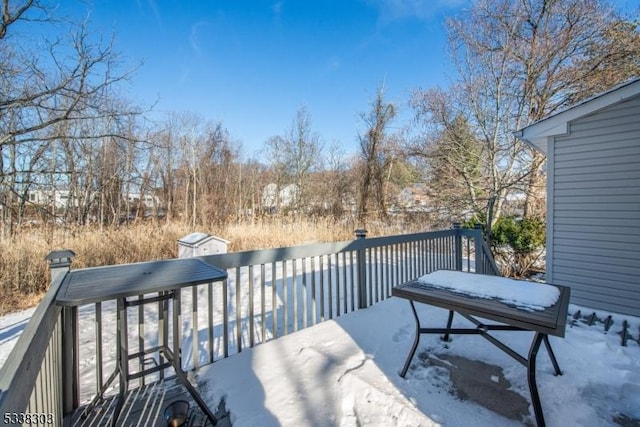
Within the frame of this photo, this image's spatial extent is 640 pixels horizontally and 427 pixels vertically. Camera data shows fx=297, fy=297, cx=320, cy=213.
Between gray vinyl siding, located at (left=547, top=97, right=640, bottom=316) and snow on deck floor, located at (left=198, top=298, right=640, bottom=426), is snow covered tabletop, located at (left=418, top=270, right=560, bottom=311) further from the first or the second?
gray vinyl siding, located at (left=547, top=97, right=640, bottom=316)

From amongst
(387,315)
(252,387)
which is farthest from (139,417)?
(387,315)

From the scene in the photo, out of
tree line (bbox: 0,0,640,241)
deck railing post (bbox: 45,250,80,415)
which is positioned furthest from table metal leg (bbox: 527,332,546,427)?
tree line (bbox: 0,0,640,241)

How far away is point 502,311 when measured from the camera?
1.71m

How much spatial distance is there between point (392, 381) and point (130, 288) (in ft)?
5.71

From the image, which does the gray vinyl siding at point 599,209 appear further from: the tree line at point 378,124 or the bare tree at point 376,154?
the bare tree at point 376,154

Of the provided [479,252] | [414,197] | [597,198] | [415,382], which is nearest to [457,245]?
[479,252]

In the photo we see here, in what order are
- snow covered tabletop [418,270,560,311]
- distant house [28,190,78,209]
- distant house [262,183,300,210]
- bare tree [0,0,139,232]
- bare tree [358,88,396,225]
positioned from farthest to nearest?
distant house [262,183,300,210]
bare tree [358,88,396,225]
distant house [28,190,78,209]
bare tree [0,0,139,232]
snow covered tabletop [418,270,560,311]

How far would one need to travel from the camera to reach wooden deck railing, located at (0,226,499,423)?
107 centimetres

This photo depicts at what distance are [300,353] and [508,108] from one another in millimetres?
9787

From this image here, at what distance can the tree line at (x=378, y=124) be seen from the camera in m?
6.14

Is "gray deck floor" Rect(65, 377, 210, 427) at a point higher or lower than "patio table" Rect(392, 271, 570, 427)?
lower

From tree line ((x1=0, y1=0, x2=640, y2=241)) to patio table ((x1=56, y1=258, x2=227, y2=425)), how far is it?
551 centimetres

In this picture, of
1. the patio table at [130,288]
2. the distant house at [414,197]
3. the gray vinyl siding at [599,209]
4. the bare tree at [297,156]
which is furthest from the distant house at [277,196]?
the patio table at [130,288]

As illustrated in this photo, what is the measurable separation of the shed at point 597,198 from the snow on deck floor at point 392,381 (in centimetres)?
135
